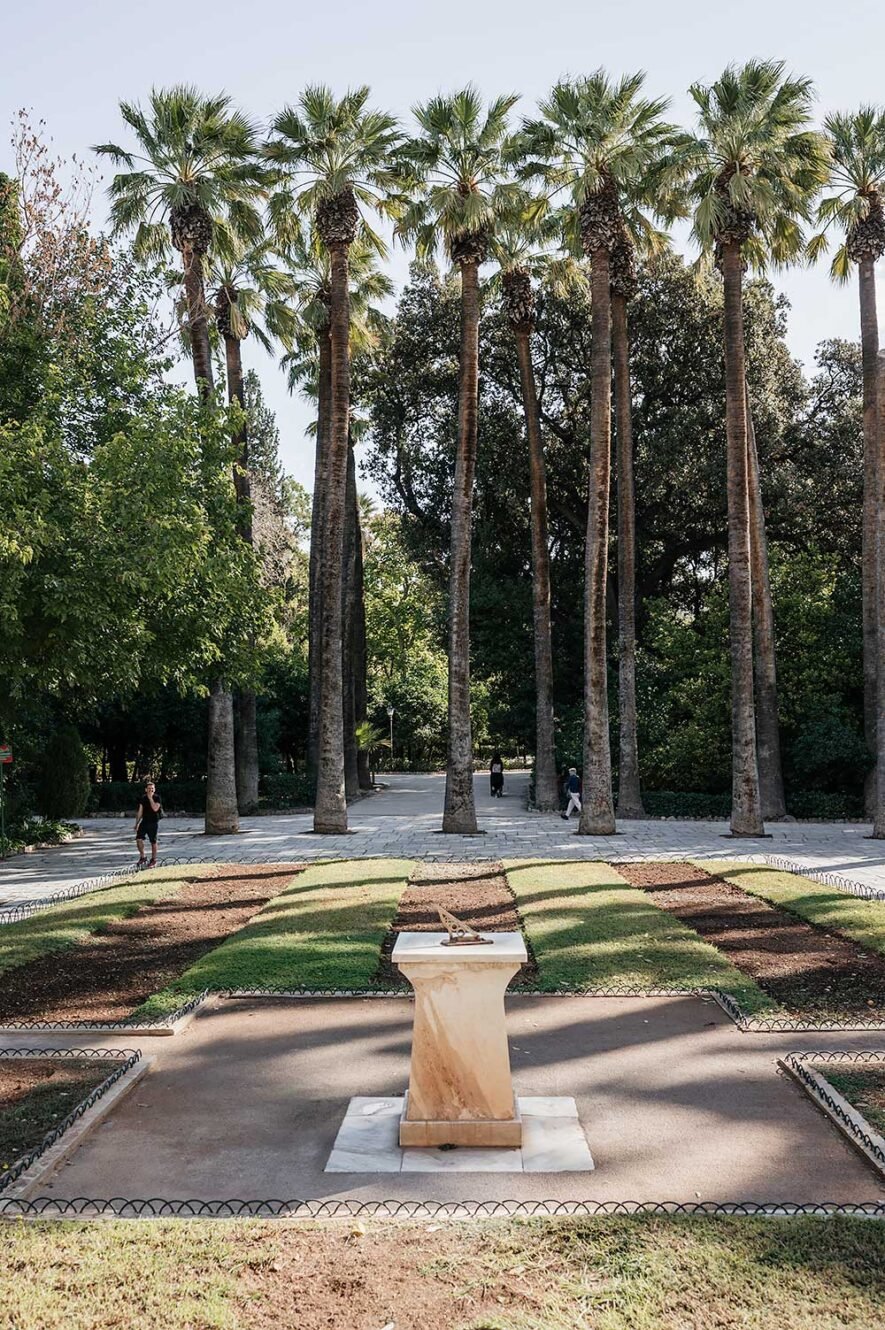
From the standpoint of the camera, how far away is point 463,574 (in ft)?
77.0

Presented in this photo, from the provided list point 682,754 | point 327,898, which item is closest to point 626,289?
point 682,754

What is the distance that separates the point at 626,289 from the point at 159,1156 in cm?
2487

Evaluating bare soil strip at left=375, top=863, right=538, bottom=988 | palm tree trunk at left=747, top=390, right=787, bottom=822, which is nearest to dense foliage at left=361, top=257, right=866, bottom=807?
palm tree trunk at left=747, top=390, right=787, bottom=822

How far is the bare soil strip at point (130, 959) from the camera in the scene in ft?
33.5

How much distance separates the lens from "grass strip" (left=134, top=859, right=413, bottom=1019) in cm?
1080

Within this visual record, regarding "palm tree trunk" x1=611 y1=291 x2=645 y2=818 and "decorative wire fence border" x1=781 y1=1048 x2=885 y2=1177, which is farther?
"palm tree trunk" x1=611 y1=291 x2=645 y2=818

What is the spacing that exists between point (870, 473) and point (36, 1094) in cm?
2271

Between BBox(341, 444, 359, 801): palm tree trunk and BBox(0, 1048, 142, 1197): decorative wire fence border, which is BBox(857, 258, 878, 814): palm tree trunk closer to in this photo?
BBox(341, 444, 359, 801): palm tree trunk

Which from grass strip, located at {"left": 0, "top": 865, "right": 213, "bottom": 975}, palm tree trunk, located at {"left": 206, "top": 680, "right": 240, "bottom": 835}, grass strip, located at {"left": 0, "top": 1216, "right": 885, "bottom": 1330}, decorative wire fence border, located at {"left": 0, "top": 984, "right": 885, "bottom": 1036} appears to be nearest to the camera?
grass strip, located at {"left": 0, "top": 1216, "right": 885, "bottom": 1330}

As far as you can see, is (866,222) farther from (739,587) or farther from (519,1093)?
(519,1093)

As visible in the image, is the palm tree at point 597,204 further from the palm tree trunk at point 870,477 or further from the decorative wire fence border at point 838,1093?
the decorative wire fence border at point 838,1093

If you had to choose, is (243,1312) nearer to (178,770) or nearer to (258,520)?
(178,770)

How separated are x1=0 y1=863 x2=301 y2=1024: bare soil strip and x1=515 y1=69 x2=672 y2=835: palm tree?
8911 millimetres

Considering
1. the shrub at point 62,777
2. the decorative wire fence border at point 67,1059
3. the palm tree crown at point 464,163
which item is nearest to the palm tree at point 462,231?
the palm tree crown at point 464,163
